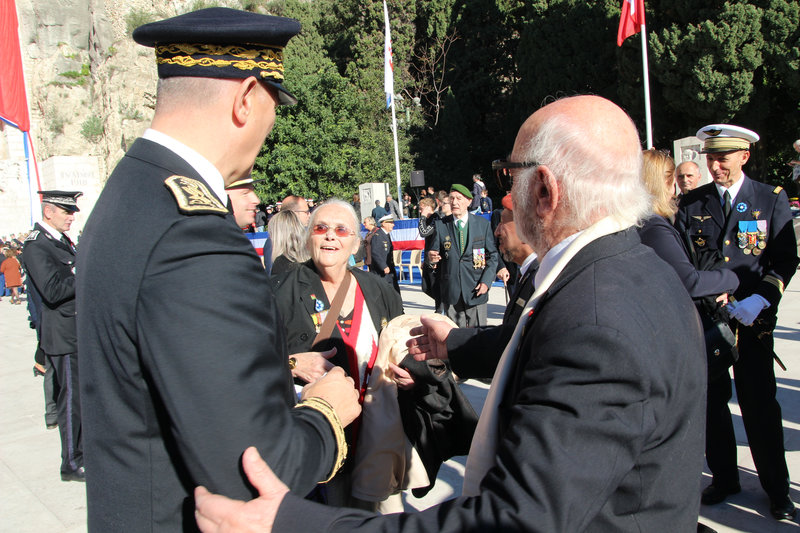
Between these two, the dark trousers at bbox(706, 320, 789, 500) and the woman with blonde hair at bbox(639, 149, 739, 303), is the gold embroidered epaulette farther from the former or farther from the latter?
Result: the dark trousers at bbox(706, 320, 789, 500)

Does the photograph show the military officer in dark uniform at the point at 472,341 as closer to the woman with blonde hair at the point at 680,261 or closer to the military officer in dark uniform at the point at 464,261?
the woman with blonde hair at the point at 680,261

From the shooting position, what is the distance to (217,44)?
1337mm

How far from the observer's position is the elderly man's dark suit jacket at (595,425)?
1089 mm

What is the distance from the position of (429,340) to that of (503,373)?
0.90 m

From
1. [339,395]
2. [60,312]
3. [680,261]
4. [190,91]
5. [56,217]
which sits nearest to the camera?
[190,91]

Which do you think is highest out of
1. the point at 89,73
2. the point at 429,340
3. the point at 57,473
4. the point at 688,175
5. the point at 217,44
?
the point at 89,73

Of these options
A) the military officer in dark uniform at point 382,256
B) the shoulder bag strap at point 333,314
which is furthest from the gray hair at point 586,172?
the military officer in dark uniform at point 382,256

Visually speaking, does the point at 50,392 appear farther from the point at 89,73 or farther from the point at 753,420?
the point at 89,73

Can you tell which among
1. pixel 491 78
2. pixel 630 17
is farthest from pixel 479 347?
pixel 491 78

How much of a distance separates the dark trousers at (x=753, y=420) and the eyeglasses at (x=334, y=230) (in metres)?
2.30

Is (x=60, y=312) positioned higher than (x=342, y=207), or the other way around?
(x=342, y=207)

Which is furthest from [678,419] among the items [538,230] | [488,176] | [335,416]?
[488,176]

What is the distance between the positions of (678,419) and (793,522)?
2.81 meters

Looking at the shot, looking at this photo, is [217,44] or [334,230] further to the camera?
[334,230]
